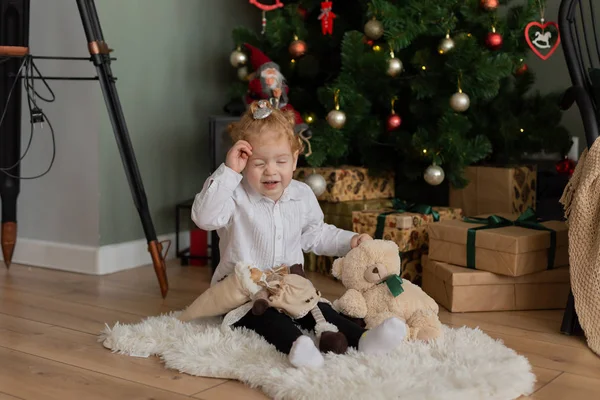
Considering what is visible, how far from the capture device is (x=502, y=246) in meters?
1.98

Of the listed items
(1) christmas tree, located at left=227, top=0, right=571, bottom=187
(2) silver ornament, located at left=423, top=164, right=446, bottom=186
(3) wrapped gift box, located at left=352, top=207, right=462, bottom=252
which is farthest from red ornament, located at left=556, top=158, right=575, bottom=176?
(3) wrapped gift box, located at left=352, top=207, right=462, bottom=252

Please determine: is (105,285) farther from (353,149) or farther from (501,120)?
(501,120)

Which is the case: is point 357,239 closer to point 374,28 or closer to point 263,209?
point 263,209

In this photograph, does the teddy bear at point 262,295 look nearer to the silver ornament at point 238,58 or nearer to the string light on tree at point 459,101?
the string light on tree at point 459,101

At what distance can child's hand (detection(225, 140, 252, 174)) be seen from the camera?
167cm

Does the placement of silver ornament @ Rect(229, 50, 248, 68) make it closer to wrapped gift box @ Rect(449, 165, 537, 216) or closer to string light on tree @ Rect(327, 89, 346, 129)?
string light on tree @ Rect(327, 89, 346, 129)

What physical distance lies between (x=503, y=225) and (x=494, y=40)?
0.61m

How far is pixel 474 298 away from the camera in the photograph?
2014 millimetres

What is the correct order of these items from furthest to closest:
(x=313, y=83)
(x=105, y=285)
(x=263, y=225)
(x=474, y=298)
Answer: (x=313, y=83)
(x=105, y=285)
(x=474, y=298)
(x=263, y=225)

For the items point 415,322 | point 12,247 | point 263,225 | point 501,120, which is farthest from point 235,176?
point 501,120

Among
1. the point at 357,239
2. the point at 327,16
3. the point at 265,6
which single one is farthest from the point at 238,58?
the point at 357,239

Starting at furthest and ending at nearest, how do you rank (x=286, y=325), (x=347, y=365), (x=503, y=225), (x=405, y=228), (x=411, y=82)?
(x=411, y=82)
(x=405, y=228)
(x=503, y=225)
(x=286, y=325)
(x=347, y=365)

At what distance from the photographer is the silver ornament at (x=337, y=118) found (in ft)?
7.95

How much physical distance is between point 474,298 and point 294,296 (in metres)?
0.60
